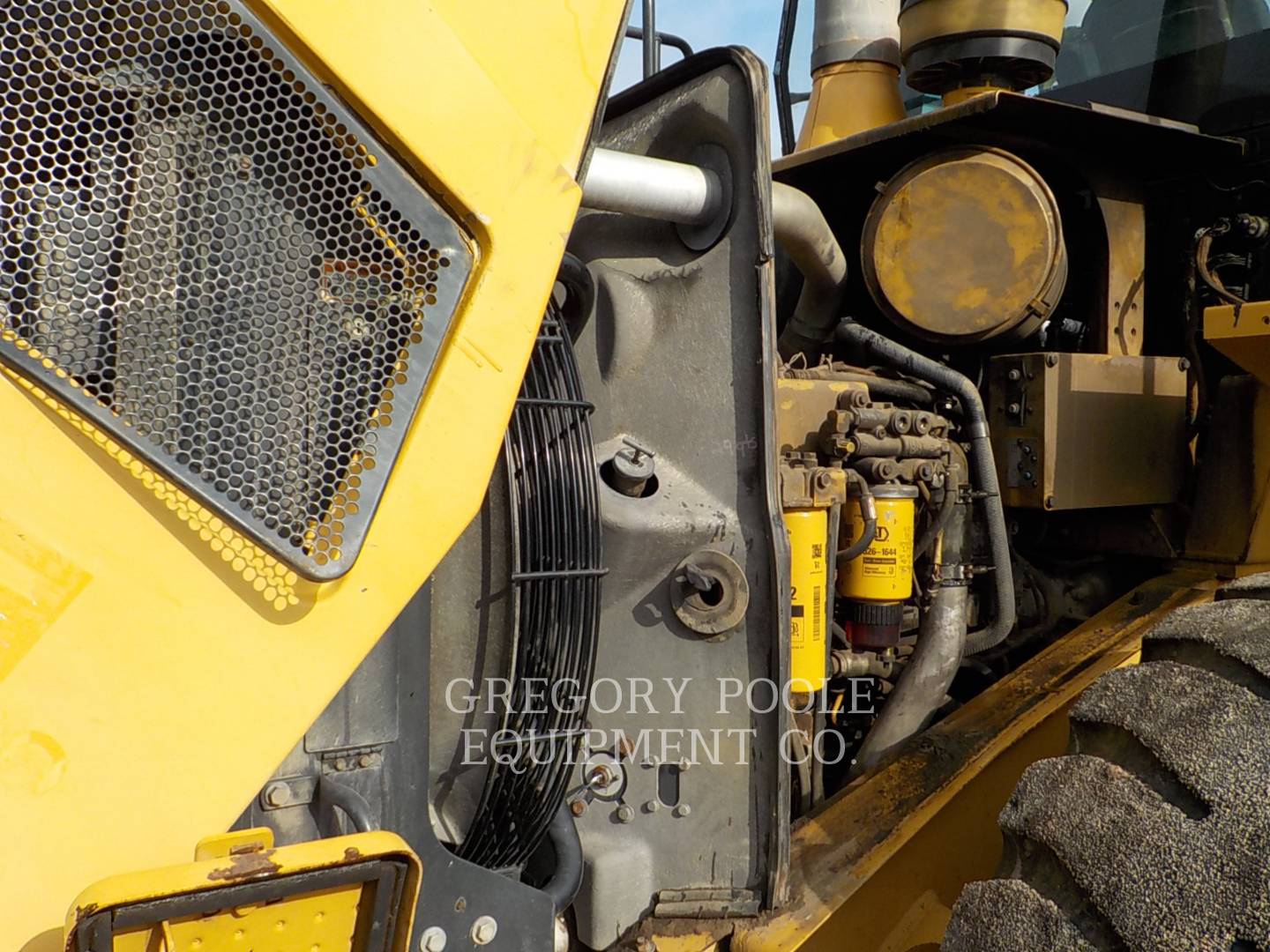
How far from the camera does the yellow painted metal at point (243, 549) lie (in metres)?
1.08

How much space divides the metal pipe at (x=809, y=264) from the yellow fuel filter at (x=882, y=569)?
639 millimetres

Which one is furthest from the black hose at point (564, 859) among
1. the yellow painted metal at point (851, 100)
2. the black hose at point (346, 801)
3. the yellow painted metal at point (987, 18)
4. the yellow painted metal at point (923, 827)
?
the yellow painted metal at point (851, 100)

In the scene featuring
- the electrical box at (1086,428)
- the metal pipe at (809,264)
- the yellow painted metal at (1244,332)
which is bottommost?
the electrical box at (1086,428)

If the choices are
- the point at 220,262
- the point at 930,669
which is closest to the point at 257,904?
the point at 220,262

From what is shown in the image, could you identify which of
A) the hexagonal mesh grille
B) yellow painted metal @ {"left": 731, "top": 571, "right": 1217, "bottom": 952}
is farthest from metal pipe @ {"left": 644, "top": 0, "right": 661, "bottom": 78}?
yellow painted metal @ {"left": 731, "top": 571, "right": 1217, "bottom": 952}

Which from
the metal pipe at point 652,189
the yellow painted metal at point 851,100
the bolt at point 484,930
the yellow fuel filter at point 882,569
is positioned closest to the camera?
the bolt at point 484,930

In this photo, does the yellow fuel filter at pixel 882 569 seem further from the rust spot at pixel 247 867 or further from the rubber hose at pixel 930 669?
the rust spot at pixel 247 867

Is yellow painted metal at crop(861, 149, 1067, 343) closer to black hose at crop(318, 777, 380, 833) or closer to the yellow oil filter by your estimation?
the yellow oil filter

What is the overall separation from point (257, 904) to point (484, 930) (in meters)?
0.61

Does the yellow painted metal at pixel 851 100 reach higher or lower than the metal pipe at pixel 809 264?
higher

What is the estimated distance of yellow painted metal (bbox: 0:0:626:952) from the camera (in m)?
1.08

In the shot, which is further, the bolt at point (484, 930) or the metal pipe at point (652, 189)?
the metal pipe at point (652, 189)

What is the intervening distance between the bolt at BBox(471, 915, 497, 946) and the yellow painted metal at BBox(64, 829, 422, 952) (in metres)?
0.43

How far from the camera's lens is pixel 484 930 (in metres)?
1.64
